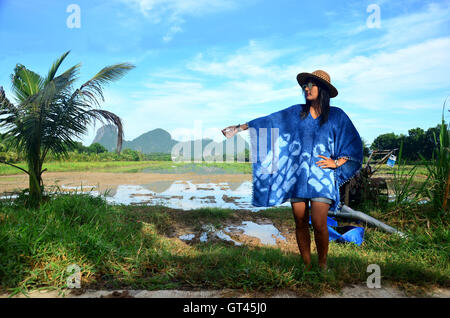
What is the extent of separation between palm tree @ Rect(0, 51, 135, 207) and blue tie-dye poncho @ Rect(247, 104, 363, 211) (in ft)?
12.5

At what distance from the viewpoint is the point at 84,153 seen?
103ft

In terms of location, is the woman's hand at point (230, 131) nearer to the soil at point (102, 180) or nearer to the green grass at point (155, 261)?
the green grass at point (155, 261)

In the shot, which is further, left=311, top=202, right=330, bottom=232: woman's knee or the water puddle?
the water puddle

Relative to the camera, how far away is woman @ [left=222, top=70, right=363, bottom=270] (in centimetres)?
275

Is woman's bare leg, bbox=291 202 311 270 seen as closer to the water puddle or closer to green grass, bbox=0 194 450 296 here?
green grass, bbox=0 194 450 296

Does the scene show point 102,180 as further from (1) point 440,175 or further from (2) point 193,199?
(1) point 440,175

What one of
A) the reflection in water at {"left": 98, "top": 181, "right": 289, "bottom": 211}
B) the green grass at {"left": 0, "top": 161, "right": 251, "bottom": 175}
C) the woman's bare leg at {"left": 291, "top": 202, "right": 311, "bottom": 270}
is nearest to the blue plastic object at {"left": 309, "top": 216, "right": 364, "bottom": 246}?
the woman's bare leg at {"left": 291, "top": 202, "right": 311, "bottom": 270}

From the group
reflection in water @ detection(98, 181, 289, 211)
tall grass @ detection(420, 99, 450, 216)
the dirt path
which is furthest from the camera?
reflection in water @ detection(98, 181, 289, 211)

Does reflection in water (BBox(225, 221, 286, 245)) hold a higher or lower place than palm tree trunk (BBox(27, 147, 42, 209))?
lower

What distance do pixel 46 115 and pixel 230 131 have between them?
4.08m

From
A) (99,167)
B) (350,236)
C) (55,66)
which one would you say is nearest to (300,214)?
(350,236)

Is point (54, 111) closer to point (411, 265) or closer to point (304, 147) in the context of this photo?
point (304, 147)

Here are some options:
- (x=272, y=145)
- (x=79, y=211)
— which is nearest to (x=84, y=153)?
(x=79, y=211)
